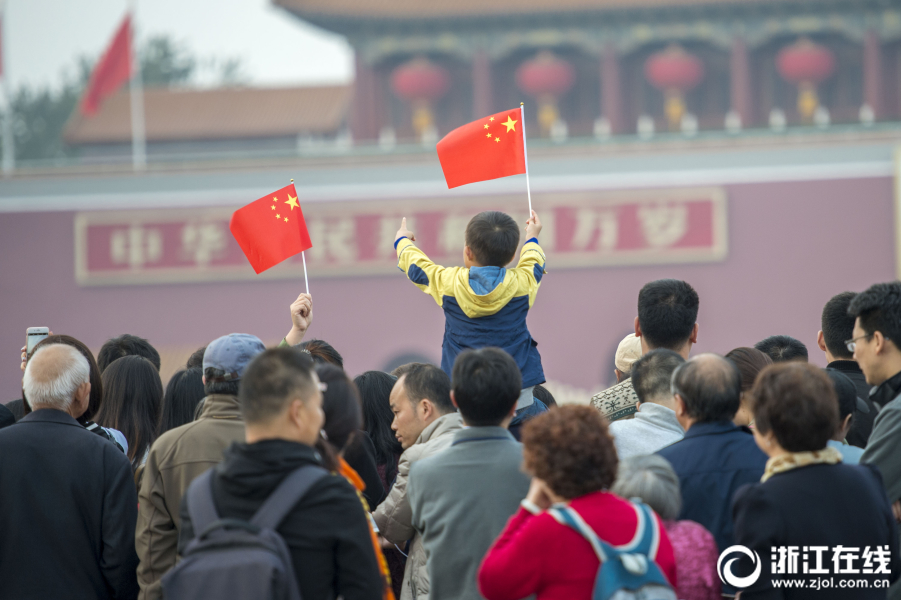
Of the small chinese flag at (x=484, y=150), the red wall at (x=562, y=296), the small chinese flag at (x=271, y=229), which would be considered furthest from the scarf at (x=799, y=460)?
the red wall at (x=562, y=296)

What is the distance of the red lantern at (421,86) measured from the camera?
13.8 meters

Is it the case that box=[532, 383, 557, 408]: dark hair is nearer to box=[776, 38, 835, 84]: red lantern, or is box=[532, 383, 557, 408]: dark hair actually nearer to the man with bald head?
the man with bald head

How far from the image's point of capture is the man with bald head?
202 cm

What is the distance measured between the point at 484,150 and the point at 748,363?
1.35m

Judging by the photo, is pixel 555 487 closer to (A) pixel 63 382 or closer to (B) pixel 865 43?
(A) pixel 63 382

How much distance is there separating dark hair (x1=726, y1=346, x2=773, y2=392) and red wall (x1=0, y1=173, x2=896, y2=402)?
8.18 metres

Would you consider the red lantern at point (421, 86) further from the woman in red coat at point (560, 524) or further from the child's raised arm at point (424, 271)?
the woman in red coat at point (560, 524)

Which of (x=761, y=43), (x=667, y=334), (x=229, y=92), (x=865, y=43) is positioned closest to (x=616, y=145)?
(x=761, y=43)

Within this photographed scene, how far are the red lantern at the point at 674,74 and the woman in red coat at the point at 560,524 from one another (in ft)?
39.8

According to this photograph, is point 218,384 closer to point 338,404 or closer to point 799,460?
point 338,404

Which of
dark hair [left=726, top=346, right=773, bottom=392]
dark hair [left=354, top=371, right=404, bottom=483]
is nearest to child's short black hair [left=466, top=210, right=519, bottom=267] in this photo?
dark hair [left=354, top=371, right=404, bottom=483]

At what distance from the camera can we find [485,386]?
206 centimetres

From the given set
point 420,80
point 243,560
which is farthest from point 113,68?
point 243,560

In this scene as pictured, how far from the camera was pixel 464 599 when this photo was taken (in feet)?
6.57
